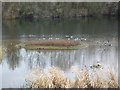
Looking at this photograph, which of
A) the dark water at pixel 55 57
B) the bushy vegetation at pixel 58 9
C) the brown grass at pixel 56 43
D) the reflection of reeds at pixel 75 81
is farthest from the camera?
the bushy vegetation at pixel 58 9

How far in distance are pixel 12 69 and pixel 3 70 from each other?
13.8 inches

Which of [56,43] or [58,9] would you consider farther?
[58,9]

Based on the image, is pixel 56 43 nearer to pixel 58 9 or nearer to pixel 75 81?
pixel 75 81

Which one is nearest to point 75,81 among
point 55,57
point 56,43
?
point 55,57

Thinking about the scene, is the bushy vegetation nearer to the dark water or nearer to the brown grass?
the dark water

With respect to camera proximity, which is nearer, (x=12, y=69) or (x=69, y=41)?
(x=12, y=69)

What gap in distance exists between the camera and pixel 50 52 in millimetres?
18016

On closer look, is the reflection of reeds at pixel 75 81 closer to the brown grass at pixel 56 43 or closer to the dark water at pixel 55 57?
the dark water at pixel 55 57

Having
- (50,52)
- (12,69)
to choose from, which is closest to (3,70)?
(12,69)

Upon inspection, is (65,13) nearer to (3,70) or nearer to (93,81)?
(3,70)

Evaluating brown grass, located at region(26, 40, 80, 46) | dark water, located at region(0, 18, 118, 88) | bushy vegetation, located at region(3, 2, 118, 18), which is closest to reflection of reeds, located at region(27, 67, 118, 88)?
dark water, located at region(0, 18, 118, 88)

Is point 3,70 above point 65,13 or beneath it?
beneath

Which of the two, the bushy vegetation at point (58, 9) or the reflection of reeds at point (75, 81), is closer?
the reflection of reeds at point (75, 81)

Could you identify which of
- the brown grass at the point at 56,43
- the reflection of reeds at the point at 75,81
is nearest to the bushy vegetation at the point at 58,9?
the brown grass at the point at 56,43
